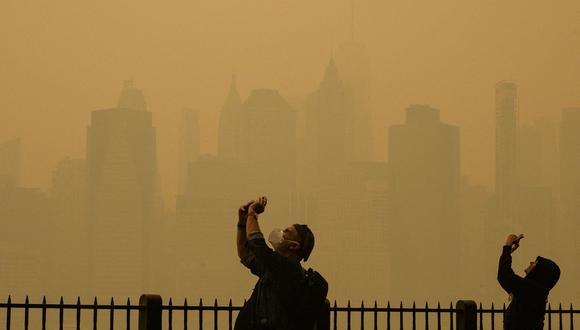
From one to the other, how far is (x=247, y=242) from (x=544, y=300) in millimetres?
3735

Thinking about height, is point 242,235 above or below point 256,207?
below

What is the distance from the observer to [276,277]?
618cm

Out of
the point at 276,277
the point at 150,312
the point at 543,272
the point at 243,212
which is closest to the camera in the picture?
the point at 276,277

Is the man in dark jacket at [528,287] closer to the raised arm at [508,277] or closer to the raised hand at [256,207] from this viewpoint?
the raised arm at [508,277]

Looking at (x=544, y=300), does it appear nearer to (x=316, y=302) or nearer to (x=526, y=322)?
(x=526, y=322)

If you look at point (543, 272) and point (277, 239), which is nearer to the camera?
point (277, 239)

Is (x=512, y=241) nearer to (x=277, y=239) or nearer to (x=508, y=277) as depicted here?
(x=508, y=277)

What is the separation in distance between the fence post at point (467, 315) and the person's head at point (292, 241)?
16.0 ft

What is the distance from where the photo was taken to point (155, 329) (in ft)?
30.6

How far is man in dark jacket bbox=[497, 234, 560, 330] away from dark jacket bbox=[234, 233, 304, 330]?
3005 millimetres

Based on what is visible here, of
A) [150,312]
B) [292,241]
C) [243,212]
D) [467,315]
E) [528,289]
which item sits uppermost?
[243,212]

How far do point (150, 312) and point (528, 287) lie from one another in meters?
3.55

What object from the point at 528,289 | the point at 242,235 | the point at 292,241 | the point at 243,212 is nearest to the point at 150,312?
the point at 242,235

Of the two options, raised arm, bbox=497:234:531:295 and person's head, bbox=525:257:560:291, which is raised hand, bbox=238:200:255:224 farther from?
person's head, bbox=525:257:560:291
